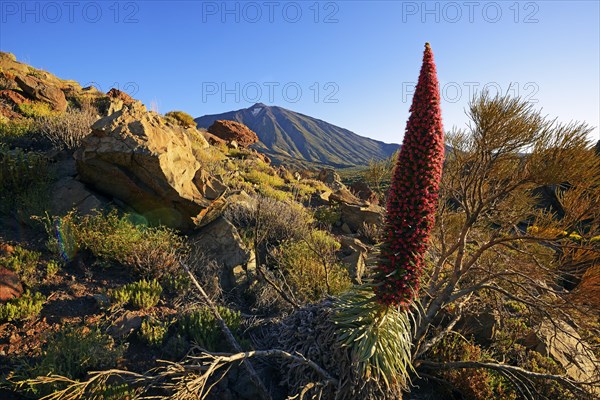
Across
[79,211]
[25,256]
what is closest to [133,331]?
[25,256]

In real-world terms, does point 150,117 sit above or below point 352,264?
above

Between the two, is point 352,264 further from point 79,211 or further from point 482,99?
point 79,211

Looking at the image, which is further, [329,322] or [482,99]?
[482,99]

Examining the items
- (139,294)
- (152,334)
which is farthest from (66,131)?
(152,334)

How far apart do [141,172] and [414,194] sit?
531 cm

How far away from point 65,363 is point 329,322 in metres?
2.72

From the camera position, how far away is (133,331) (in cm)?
389

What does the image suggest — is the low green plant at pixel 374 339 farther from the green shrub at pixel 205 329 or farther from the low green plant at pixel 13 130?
the low green plant at pixel 13 130

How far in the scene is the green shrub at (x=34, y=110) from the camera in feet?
37.6

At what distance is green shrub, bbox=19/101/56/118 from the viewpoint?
1145cm

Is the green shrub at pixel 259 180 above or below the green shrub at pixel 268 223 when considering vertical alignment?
above

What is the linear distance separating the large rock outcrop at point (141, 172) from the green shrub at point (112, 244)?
0.79 m

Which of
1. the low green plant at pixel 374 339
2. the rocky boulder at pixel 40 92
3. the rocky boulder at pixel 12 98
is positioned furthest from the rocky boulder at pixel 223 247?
the rocky boulder at pixel 40 92

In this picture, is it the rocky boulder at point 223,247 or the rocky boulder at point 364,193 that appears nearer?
the rocky boulder at point 223,247
